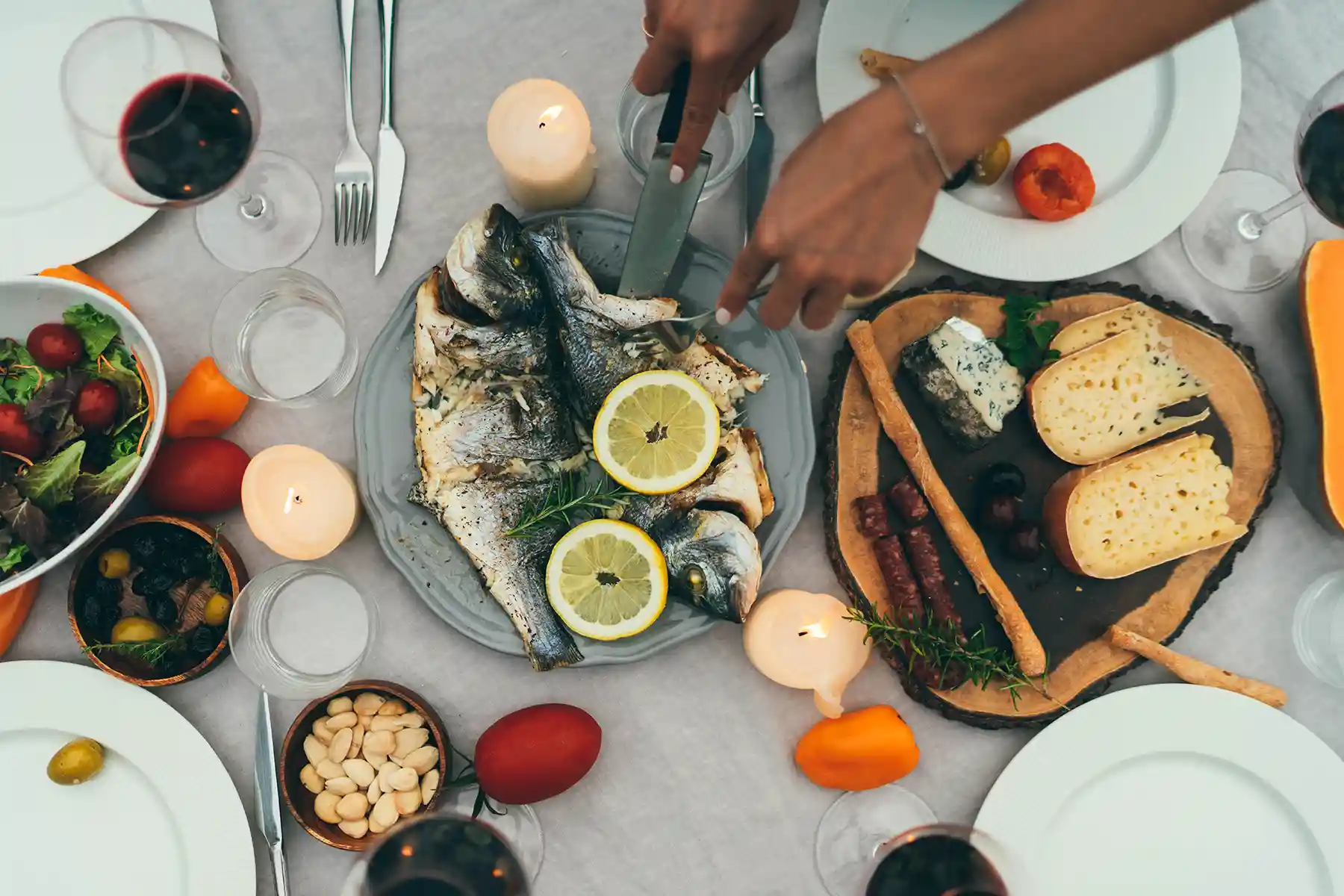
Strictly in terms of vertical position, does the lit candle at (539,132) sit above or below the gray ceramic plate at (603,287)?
above

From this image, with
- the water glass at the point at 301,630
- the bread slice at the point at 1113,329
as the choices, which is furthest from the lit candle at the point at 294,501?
the bread slice at the point at 1113,329

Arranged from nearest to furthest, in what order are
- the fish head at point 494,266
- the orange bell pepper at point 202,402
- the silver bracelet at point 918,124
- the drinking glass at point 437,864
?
1. the silver bracelet at point 918,124
2. the drinking glass at point 437,864
3. the fish head at point 494,266
4. the orange bell pepper at point 202,402

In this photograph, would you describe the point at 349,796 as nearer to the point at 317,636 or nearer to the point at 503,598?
the point at 317,636

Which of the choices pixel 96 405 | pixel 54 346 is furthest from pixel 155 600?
pixel 54 346

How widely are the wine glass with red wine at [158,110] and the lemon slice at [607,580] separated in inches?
27.2

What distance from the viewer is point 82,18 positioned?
141 cm

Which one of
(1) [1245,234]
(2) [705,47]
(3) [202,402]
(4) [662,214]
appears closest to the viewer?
(2) [705,47]

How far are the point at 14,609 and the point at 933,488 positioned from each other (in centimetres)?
140

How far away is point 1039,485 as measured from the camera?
145 cm

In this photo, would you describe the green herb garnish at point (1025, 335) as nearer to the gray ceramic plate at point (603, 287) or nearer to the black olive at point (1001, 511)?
the black olive at point (1001, 511)

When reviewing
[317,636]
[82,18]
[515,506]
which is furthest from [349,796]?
[82,18]

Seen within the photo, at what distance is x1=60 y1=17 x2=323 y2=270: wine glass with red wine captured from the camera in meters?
1.13

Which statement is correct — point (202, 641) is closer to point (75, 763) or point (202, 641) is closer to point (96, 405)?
point (75, 763)

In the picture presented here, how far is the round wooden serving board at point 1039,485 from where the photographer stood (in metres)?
1.39
